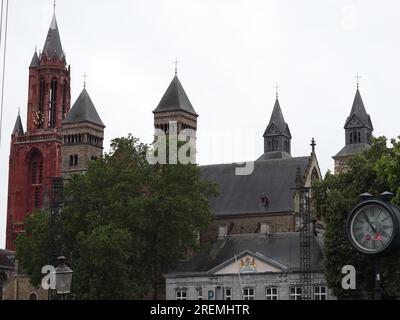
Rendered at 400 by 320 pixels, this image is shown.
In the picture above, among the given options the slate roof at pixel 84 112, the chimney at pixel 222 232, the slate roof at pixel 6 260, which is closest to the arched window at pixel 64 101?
the slate roof at pixel 6 260

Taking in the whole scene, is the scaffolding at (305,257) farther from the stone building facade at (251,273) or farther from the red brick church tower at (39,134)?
the red brick church tower at (39,134)

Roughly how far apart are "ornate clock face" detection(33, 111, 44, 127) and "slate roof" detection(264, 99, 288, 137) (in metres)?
33.1

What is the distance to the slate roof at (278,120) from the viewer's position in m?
107

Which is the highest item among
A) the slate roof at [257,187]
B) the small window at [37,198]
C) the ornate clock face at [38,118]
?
the ornate clock face at [38,118]

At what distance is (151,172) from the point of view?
210 ft

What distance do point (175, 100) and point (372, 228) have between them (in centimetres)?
7960

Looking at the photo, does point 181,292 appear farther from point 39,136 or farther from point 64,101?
point 64,101

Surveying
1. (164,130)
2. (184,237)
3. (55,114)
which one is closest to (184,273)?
(184,237)

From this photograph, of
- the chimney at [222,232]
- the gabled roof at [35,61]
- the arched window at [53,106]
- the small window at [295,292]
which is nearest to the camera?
the small window at [295,292]

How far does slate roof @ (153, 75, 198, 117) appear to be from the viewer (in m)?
89.0

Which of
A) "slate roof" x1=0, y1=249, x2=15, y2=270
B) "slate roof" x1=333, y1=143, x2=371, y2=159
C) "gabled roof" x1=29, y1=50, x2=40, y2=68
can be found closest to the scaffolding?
"slate roof" x1=333, y1=143, x2=371, y2=159

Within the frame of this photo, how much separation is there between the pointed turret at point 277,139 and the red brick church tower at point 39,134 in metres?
29.2

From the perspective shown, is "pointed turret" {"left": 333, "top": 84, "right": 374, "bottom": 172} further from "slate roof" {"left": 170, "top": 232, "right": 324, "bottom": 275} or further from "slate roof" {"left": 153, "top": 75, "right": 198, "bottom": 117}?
"slate roof" {"left": 170, "top": 232, "right": 324, "bottom": 275}
